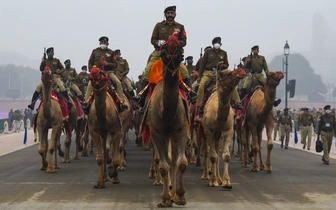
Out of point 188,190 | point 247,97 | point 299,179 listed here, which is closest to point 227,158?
point 188,190

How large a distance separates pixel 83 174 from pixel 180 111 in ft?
22.0

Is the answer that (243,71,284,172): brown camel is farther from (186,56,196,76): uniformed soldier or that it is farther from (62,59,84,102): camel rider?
(62,59,84,102): camel rider

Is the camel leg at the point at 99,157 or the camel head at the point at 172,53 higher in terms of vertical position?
the camel head at the point at 172,53

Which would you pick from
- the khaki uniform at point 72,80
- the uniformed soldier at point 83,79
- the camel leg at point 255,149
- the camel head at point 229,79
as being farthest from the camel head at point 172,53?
the uniformed soldier at point 83,79

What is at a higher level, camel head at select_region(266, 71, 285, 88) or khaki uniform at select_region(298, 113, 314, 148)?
camel head at select_region(266, 71, 285, 88)

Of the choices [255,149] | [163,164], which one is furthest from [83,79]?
[163,164]

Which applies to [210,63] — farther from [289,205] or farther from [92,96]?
[289,205]

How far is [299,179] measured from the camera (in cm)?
1744

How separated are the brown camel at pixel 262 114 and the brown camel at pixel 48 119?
239 inches

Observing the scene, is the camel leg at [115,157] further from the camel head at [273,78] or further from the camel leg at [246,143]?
Answer: the camel leg at [246,143]

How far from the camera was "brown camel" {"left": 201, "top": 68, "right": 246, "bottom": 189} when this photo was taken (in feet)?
49.8

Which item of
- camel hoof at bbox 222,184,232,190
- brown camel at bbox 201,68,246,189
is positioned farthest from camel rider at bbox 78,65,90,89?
camel hoof at bbox 222,184,232,190

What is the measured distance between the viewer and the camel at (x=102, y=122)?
15.3 meters

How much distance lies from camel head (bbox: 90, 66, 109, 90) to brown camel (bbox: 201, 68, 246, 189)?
2.78 meters
